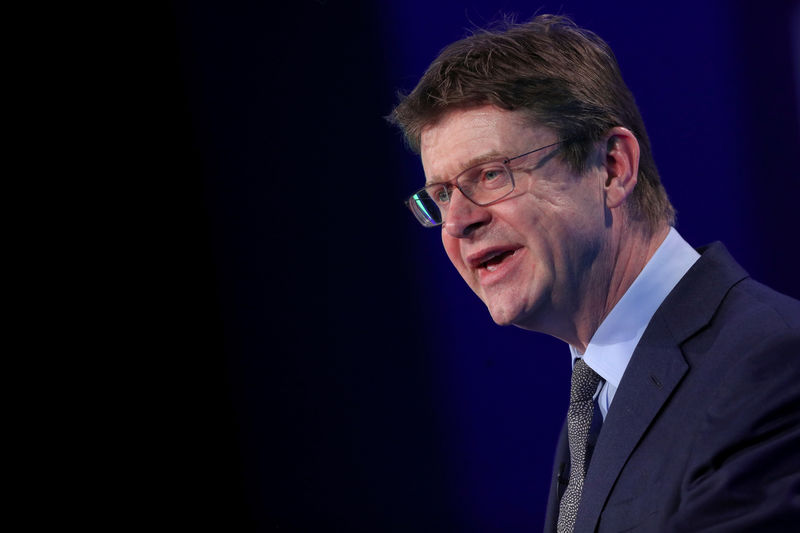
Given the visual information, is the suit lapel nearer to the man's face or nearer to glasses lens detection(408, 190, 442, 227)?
the man's face

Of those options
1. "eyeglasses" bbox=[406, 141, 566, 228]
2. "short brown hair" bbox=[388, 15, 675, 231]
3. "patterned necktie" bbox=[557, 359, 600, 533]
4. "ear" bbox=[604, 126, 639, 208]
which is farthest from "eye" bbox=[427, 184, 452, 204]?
"patterned necktie" bbox=[557, 359, 600, 533]

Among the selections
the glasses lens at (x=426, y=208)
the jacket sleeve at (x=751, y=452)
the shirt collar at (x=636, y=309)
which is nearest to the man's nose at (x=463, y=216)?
the glasses lens at (x=426, y=208)

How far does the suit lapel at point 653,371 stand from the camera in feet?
3.50

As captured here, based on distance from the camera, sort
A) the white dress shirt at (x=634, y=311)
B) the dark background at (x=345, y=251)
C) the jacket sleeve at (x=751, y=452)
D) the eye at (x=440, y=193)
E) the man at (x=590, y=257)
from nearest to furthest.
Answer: the jacket sleeve at (x=751, y=452)
the man at (x=590, y=257)
the white dress shirt at (x=634, y=311)
the eye at (x=440, y=193)
the dark background at (x=345, y=251)

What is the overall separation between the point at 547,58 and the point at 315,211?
2.37ft

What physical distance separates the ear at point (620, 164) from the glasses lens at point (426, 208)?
0.31m

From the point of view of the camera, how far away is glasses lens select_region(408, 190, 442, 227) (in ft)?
4.64

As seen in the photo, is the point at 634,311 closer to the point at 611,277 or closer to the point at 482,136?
the point at 611,277

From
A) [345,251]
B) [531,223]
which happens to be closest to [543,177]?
[531,223]

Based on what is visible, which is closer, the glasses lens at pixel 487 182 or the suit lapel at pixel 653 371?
the suit lapel at pixel 653 371

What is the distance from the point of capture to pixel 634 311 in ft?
3.97

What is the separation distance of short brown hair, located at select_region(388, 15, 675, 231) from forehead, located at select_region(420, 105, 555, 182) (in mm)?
15

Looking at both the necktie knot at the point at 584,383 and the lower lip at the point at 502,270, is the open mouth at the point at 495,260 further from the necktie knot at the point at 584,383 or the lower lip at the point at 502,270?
the necktie knot at the point at 584,383

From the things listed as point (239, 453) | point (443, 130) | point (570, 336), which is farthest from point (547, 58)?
point (239, 453)
